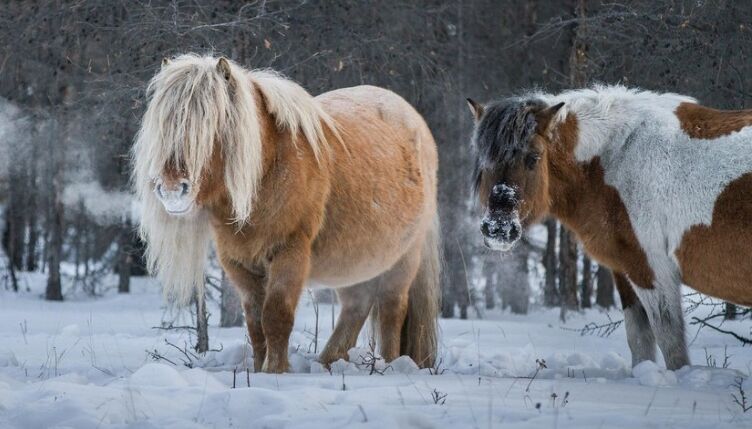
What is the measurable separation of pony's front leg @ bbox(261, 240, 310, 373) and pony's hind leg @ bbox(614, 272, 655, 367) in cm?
231

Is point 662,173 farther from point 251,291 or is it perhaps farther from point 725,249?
point 251,291

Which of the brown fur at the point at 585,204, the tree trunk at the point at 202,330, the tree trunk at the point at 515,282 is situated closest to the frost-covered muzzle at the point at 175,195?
the brown fur at the point at 585,204

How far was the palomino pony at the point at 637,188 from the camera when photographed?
511 centimetres

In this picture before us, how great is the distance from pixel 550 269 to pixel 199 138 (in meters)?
13.9

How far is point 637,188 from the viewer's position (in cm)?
541

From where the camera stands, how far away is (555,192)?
5797 mm

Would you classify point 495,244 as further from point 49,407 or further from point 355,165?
point 49,407

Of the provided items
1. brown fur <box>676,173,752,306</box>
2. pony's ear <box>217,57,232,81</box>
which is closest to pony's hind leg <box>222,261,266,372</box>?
pony's ear <box>217,57,232,81</box>

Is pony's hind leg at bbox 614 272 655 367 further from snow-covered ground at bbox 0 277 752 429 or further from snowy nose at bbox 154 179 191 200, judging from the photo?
snowy nose at bbox 154 179 191 200

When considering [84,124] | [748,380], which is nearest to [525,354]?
[748,380]

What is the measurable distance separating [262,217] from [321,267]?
0.74 meters

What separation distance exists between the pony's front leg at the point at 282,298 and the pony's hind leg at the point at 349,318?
1247mm

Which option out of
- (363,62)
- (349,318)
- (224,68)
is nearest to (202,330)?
(349,318)

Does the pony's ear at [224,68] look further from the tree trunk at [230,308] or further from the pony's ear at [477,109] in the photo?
the tree trunk at [230,308]
